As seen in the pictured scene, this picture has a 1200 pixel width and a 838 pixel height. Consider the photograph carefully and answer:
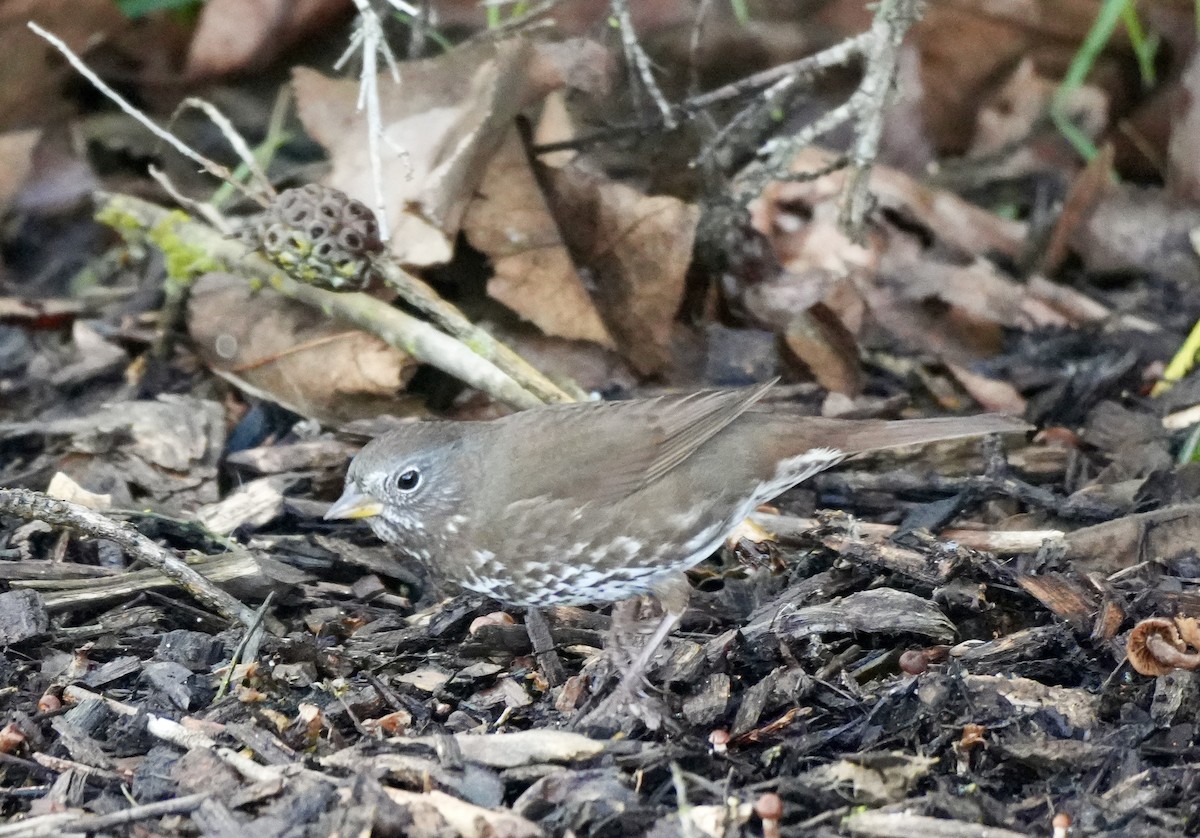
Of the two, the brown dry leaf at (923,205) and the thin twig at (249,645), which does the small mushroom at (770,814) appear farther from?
the brown dry leaf at (923,205)

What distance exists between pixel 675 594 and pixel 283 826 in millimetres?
1340

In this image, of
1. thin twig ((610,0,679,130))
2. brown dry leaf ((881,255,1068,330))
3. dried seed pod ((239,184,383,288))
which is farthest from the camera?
brown dry leaf ((881,255,1068,330))

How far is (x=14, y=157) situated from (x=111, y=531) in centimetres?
289

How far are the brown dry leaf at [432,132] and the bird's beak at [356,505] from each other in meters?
0.93

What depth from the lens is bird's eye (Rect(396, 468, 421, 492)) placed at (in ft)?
12.1

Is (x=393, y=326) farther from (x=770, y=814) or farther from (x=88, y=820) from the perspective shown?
(x=770, y=814)

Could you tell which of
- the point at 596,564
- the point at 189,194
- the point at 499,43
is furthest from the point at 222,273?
the point at 596,564

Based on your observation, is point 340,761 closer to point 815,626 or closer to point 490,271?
point 815,626

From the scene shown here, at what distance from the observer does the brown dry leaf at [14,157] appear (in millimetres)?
5477

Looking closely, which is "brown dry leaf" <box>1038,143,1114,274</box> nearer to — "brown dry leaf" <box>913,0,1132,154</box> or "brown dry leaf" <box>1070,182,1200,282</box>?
"brown dry leaf" <box>1070,182,1200,282</box>

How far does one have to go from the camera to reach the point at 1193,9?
19.7 ft

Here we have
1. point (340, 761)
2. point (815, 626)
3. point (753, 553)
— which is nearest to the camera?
point (340, 761)

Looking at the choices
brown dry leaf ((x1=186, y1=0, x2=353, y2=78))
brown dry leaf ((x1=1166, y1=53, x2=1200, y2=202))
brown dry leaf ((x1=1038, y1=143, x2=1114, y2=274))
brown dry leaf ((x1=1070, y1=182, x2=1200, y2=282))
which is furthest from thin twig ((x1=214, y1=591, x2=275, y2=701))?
brown dry leaf ((x1=1166, y1=53, x2=1200, y2=202))

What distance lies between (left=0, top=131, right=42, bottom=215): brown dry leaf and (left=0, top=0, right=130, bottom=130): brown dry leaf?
0.43 feet
